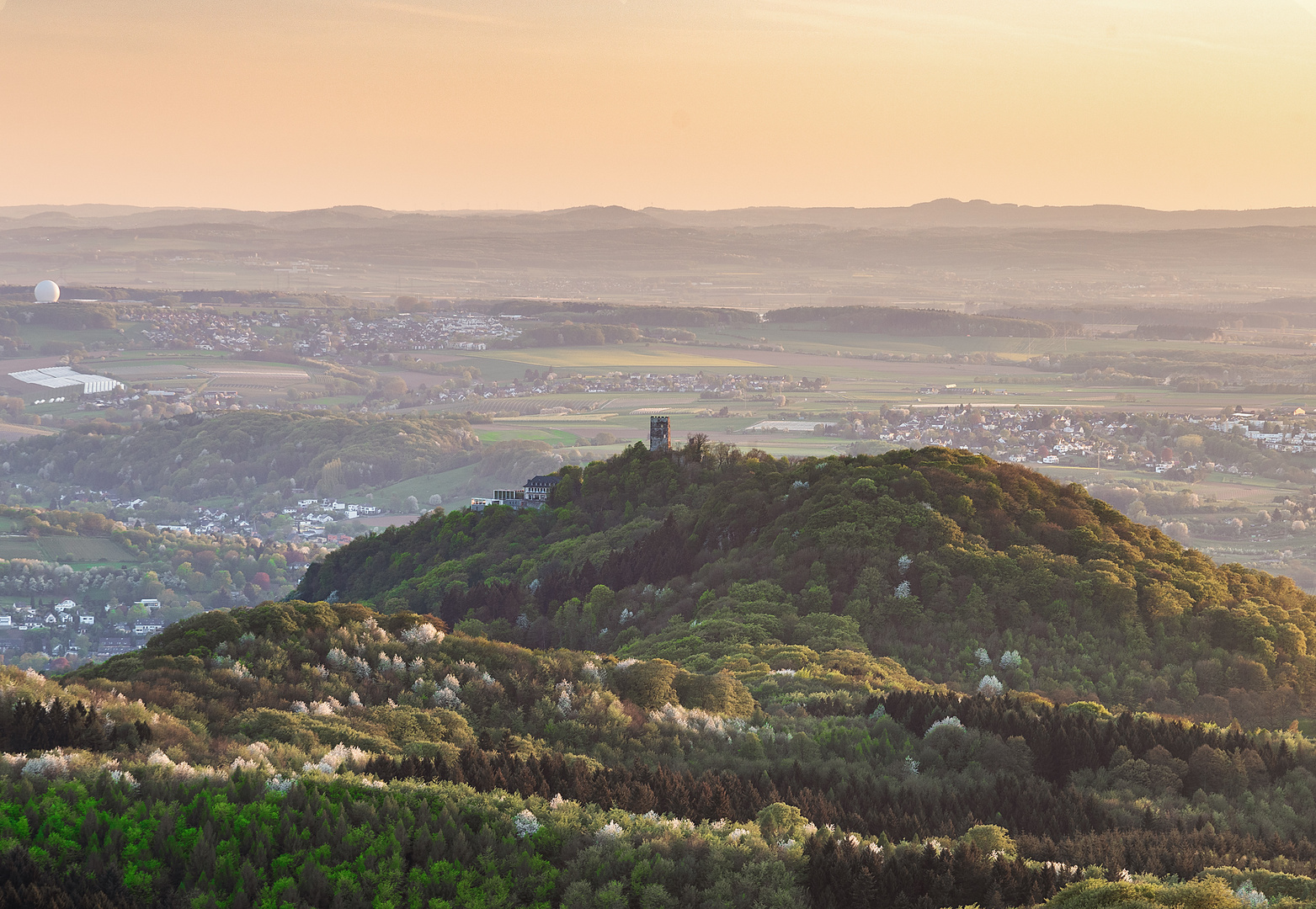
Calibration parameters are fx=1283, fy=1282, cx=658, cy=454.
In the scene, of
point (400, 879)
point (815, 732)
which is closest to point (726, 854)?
point (400, 879)

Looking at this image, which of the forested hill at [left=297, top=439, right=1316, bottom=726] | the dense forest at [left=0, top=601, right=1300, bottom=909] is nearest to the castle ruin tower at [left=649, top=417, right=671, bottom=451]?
the forested hill at [left=297, top=439, right=1316, bottom=726]

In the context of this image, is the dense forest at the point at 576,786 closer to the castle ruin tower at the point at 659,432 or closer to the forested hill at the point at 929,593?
the forested hill at the point at 929,593

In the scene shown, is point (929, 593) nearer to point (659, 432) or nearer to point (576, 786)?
point (576, 786)

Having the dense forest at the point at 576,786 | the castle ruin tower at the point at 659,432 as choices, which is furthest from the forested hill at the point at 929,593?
the castle ruin tower at the point at 659,432

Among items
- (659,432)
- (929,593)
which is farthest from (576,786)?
(659,432)

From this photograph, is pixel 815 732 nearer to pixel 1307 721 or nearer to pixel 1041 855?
pixel 1041 855

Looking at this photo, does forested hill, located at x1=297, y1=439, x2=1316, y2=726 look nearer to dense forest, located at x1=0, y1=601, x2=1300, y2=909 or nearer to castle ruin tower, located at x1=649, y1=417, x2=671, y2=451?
dense forest, located at x1=0, y1=601, x2=1300, y2=909

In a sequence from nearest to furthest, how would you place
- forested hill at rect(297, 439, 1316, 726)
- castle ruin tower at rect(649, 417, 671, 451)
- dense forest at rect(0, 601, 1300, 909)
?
dense forest at rect(0, 601, 1300, 909), forested hill at rect(297, 439, 1316, 726), castle ruin tower at rect(649, 417, 671, 451)
